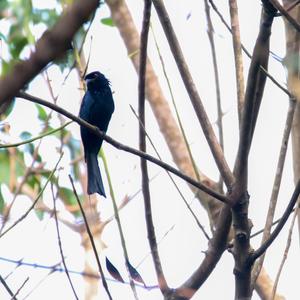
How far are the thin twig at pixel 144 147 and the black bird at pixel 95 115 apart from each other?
1702mm

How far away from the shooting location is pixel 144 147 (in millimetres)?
2074

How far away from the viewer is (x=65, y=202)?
433 centimetres

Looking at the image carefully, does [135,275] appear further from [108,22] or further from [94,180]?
[108,22]

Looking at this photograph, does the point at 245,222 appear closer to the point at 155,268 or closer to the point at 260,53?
the point at 155,268

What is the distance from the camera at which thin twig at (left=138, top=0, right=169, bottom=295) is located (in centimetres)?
197

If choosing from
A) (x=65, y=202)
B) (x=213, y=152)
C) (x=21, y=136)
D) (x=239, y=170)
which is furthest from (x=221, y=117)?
(x=65, y=202)

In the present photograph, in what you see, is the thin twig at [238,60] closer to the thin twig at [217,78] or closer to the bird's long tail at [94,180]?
the thin twig at [217,78]

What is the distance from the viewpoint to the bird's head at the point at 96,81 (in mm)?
4941

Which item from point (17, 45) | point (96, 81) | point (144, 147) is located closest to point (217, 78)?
point (144, 147)

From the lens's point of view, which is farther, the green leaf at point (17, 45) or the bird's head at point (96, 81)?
the bird's head at point (96, 81)

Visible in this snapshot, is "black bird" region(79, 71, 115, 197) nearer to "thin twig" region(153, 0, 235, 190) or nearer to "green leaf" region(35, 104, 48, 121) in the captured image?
"green leaf" region(35, 104, 48, 121)

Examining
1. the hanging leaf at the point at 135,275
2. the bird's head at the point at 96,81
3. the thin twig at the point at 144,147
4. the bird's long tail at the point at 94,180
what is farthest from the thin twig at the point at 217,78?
the bird's head at the point at 96,81

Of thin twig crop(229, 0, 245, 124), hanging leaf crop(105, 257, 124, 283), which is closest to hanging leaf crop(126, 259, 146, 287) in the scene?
hanging leaf crop(105, 257, 124, 283)

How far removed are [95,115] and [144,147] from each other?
2570 millimetres
